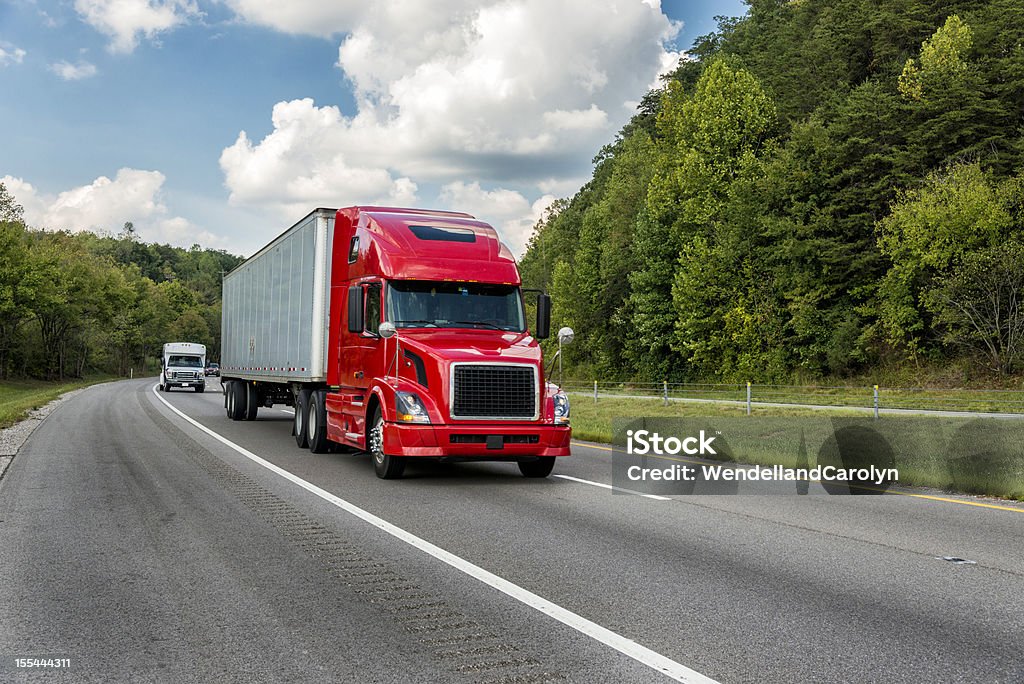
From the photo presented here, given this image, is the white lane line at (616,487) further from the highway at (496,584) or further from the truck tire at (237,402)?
the truck tire at (237,402)

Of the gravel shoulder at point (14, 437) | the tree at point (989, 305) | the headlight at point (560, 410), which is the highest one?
the tree at point (989, 305)

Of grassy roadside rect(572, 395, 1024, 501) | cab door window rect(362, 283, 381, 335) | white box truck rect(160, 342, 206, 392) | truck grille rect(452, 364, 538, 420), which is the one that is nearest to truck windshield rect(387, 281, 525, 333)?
cab door window rect(362, 283, 381, 335)

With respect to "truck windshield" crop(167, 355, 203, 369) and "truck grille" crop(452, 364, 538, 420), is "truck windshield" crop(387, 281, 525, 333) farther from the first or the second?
"truck windshield" crop(167, 355, 203, 369)

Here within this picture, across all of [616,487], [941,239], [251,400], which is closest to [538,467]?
[616,487]

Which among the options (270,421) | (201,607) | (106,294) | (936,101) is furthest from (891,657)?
(106,294)

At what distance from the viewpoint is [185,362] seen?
172 ft

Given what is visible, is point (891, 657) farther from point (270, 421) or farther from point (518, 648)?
point (270, 421)

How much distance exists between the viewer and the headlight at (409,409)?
1141cm

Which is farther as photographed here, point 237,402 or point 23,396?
point 23,396

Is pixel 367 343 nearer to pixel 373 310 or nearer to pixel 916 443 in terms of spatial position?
pixel 373 310

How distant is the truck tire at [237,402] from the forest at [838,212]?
2833 cm

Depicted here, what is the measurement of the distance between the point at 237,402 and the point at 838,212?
32.9 meters

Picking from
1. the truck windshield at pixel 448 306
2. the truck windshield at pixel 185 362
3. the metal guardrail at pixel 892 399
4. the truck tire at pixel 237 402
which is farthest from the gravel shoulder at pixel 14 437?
the truck windshield at pixel 185 362

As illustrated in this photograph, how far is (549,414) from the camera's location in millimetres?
11922
